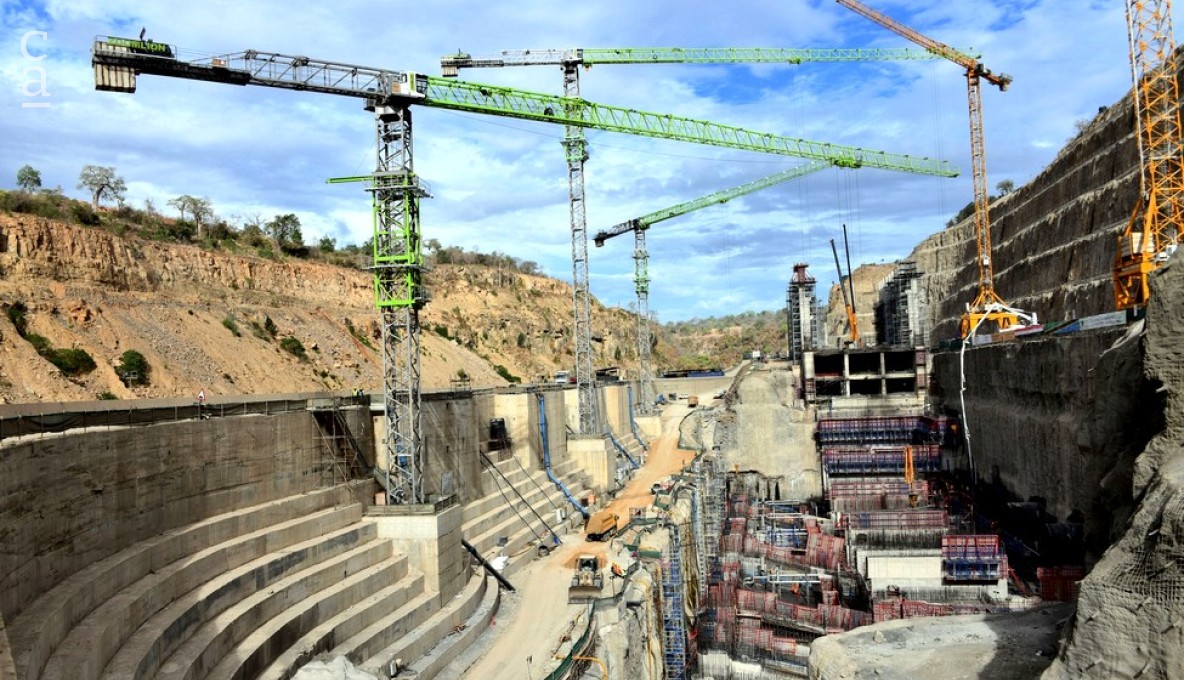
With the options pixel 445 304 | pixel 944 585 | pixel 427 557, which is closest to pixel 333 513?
pixel 427 557

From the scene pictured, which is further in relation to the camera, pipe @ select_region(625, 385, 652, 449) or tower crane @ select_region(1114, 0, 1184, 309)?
pipe @ select_region(625, 385, 652, 449)

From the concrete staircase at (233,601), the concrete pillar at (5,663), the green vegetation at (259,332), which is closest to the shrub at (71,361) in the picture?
the green vegetation at (259,332)

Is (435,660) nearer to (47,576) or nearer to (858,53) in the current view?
(47,576)

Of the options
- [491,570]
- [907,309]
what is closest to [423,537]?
[491,570]

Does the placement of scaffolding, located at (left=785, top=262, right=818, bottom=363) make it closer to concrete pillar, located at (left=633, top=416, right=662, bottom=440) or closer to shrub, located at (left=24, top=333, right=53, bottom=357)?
concrete pillar, located at (left=633, top=416, right=662, bottom=440)

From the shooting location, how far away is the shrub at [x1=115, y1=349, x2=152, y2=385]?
1248 inches

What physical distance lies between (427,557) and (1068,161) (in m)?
44.4

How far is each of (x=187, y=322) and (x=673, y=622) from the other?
29.8 meters

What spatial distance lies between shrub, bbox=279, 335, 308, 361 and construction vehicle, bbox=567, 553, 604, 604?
84.7ft

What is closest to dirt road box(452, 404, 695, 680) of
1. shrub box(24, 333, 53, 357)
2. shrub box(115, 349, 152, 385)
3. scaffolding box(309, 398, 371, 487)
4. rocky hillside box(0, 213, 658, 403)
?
scaffolding box(309, 398, 371, 487)

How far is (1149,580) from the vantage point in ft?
25.0

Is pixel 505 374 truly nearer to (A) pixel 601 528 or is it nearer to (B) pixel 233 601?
(A) pixel 601 528

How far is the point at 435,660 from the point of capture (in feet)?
60.7

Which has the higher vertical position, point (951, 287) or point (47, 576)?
point (951, 287)
